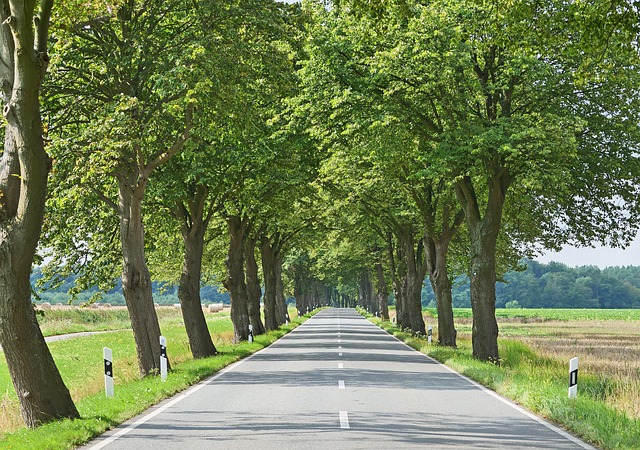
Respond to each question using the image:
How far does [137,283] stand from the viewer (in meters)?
21.4

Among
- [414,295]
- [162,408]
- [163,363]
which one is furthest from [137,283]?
[414,295]

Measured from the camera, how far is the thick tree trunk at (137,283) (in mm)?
21266

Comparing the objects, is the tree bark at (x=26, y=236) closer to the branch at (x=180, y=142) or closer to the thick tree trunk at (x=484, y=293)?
the branch at (x=180, y=142)

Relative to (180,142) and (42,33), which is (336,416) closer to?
(42,33)

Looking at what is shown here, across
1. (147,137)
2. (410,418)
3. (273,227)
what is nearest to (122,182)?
(147,137)

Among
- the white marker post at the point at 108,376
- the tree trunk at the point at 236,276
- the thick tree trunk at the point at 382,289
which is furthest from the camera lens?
the thick tree trunk at the point at 382,289

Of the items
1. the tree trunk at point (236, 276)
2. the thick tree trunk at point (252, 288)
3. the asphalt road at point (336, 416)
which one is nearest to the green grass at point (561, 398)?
the asphalt road at point (336, 416)

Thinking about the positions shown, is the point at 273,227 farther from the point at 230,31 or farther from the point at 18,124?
the point at 18,124

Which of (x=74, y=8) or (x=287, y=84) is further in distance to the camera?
(x=287, y=84)

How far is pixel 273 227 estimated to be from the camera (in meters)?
45.3

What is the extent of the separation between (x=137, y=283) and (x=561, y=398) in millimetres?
11568

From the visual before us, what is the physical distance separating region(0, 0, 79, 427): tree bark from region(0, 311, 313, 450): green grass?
0.58m

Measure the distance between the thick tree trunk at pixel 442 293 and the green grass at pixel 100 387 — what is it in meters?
7.24

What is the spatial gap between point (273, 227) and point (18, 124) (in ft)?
109
